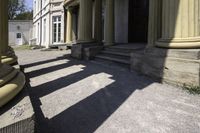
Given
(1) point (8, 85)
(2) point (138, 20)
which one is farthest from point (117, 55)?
(1) point (8, 85)

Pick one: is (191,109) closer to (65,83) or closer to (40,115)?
(40,115)

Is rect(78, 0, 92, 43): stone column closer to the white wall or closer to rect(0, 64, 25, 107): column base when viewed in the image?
rect(0, 64, 25, 107): column base

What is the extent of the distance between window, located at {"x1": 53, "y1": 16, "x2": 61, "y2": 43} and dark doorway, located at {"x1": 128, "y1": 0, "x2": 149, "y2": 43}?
1069 cm

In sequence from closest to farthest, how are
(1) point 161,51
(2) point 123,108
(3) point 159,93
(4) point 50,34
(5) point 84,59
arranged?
1. (2) point 123,108
2. (3) point 159,93
3. (1) point 161,51
4. (5) point 84,59
5. (4) point 50,34

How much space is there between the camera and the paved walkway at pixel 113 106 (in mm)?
3549

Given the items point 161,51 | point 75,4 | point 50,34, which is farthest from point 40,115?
point 50,34

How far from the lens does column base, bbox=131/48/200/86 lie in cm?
530

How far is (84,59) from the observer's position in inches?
463

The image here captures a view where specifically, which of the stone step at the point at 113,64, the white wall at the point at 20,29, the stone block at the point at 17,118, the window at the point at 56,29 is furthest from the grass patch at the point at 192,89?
the white wall at the point at 20,29

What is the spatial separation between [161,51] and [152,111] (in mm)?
2519

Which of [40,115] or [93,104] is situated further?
[93,104]

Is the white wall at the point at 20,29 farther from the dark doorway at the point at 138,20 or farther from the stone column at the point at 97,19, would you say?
the stone column at the point at 97,19

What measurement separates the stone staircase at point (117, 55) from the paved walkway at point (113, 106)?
2046 mm

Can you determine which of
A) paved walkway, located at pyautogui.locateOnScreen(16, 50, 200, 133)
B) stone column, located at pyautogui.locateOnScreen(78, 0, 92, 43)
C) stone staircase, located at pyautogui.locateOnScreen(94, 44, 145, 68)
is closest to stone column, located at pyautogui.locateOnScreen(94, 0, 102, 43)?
stone column, located at pyautogui.locateOnScreen(78, 0, 92, 43)
